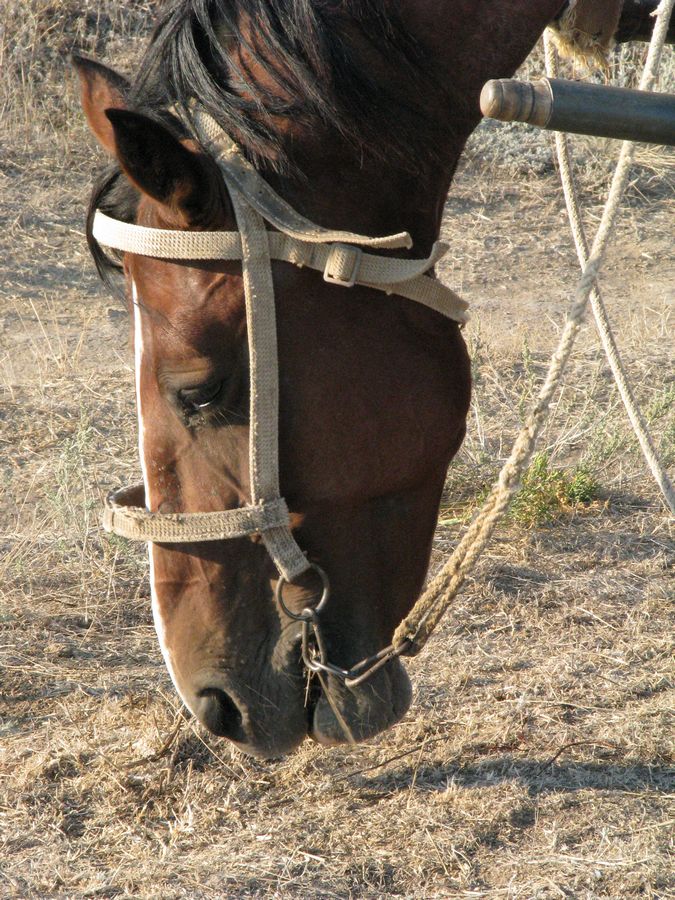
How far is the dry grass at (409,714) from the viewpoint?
211 cm

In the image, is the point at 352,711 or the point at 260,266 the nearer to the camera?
the point at 260,266

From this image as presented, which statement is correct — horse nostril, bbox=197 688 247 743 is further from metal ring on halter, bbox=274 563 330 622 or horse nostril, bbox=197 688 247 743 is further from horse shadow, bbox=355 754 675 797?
horse shadow, bbox=355 754 675 797

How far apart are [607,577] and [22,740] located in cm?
188

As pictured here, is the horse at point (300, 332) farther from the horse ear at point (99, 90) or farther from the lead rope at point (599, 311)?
the lead rope at point (599, 311)

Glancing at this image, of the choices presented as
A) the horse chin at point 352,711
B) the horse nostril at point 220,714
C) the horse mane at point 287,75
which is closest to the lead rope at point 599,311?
the horse mane at point 287,75

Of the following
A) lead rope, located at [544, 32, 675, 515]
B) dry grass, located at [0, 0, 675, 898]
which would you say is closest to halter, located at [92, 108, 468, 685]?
dry grass, located at [0, 0, 675, 898]

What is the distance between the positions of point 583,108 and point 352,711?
1.17 m

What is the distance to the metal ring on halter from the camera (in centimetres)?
189

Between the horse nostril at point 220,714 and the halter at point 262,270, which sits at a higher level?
the halter at point 262,270

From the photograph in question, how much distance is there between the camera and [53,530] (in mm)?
3561

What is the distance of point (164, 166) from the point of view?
1.67m

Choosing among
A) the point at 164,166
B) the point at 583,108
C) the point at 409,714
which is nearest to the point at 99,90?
the point at 164,166

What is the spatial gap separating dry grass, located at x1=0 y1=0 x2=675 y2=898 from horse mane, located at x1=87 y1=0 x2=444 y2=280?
4.38 feet

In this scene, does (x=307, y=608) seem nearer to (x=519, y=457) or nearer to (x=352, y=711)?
(x=352, y=711)
